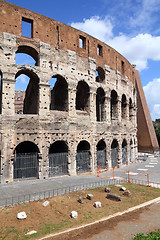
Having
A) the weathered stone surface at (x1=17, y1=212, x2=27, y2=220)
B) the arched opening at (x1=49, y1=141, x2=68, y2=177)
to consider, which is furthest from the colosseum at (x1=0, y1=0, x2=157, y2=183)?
the weathered stone surface at (x1=17, y1=212, x2=27, y2=220)

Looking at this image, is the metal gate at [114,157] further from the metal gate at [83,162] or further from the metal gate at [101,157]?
the metal gate at [83,162]

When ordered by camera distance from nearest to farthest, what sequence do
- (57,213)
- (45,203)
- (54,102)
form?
(57,213) < (45,203) < (54,102)

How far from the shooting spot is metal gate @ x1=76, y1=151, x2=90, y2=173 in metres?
15.7

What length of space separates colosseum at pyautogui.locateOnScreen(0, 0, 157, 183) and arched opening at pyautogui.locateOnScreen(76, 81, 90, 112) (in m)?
0.09

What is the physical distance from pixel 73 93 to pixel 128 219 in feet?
34.8

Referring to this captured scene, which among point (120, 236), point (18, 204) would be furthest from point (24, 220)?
point (120, 236)

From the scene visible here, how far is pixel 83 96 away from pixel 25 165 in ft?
28.5

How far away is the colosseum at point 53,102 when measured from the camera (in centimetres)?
1300

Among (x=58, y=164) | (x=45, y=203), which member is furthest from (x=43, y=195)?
(x=58, y=164)

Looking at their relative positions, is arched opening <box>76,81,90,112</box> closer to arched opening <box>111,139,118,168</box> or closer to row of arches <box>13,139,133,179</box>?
row of arches <box>13,139,133,179</box>

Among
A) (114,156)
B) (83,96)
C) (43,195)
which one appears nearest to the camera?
(43,195)

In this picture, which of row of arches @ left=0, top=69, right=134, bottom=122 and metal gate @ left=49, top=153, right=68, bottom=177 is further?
row of arches @ left=0, top=69, right=134, bottom=122

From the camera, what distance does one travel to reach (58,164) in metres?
A: 14.4

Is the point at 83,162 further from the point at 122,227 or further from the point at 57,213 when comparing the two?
the point at 122,227
